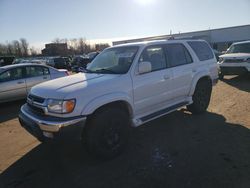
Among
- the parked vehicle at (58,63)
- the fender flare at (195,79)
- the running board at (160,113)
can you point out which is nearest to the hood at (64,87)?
the running board at (160,113)

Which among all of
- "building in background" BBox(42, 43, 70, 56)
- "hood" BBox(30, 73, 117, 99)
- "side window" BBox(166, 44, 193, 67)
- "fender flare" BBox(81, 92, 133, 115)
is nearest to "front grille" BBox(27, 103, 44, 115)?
"hood" BBox(30, 73, 117, 99)

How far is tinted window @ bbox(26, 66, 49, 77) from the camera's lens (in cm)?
920

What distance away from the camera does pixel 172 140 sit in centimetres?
492

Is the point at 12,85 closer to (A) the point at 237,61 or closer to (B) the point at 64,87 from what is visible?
(B) the point at 64,87

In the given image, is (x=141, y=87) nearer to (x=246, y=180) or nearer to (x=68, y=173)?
(x=68, y=173)

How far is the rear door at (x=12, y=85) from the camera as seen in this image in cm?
841

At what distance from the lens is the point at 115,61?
196 inches

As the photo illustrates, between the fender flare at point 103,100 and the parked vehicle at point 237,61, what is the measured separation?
318 inches

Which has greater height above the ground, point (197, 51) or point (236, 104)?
point (197, 51)

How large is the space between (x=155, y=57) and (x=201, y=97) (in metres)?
1.99

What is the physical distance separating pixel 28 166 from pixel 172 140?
8.76ft

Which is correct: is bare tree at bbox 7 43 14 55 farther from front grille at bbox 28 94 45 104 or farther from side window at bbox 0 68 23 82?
front grille at bbox 28 94 45 104

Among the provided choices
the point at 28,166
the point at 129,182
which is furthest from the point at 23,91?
the point at 129,182

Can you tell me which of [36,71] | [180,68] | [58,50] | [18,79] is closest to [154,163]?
[180,68]
